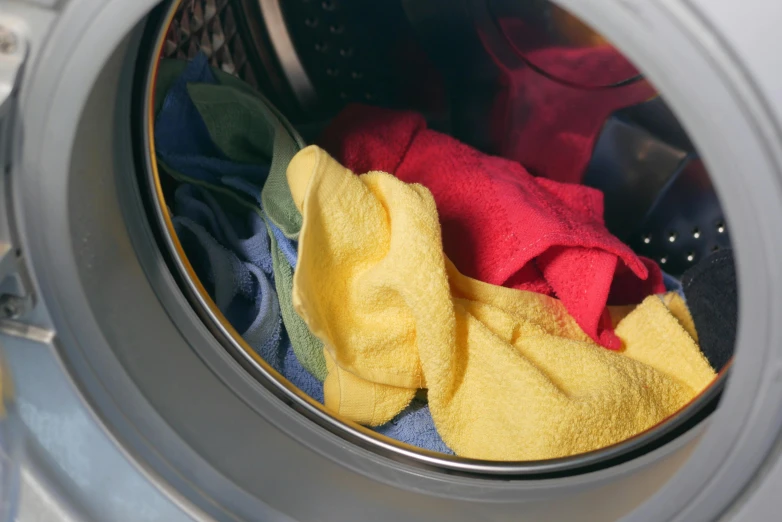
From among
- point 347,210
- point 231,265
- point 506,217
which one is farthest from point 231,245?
point 506,217

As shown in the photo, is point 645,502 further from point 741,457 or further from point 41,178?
point 41,178

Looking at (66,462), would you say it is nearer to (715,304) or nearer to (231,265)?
(231,265)

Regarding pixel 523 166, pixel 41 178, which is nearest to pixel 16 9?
pixel 41 178

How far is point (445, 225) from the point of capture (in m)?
0.77

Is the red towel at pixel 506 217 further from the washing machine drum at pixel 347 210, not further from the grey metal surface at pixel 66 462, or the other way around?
the grey metal surface at pixel 66 462

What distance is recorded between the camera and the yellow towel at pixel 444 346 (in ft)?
1.97

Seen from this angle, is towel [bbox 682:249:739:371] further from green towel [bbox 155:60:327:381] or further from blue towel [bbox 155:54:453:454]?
green towel [bbox 155:60:327:381]

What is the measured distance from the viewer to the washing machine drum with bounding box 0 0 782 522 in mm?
348

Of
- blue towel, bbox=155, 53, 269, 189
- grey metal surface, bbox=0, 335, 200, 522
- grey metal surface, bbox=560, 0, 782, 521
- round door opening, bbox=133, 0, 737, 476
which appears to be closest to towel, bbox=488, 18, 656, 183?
round door opening, bbox=133, 0, 737, 476

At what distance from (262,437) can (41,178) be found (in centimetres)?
31

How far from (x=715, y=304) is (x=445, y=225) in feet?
0.95

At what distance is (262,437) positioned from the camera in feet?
2.09

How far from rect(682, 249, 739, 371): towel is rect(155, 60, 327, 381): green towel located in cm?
40

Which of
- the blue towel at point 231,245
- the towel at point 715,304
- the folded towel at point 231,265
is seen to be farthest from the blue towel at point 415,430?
the towel at point 715,304
